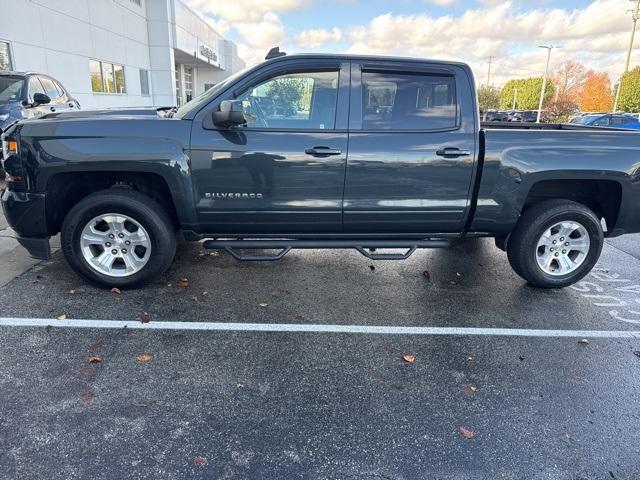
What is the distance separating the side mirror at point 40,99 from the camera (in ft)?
29.0

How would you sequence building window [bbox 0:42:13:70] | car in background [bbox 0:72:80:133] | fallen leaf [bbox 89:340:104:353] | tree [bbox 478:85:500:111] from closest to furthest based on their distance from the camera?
fallen leaf [bbox 89:340:104:353]
car in background [bbox 0:72:80:133]
building window [bbox 0:42:13:70]
tree [bbox 478:85:500:111]

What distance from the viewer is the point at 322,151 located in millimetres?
3924

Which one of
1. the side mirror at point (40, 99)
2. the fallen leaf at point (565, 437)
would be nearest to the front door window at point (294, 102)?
the fallen leaf at point (565, 437)

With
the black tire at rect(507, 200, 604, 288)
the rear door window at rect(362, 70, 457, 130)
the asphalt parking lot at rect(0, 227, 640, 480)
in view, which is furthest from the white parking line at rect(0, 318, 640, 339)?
the rear door window at rect(362, 70, 457, 130)

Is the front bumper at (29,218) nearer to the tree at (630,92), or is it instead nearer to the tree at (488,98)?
the tree at (630,92)

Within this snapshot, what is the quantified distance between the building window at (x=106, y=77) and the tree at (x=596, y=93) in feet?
183

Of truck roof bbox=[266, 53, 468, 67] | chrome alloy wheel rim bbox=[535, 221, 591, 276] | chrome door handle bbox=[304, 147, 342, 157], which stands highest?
truck roof bbox=[266, 53, 468, 67]

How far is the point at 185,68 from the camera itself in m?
35.5

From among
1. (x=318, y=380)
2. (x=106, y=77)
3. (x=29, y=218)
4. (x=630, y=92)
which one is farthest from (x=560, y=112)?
(x=29, y=218)

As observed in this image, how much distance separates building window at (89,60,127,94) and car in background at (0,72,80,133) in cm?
847

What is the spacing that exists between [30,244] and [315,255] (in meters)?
2.82

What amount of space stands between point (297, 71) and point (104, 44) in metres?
17.4

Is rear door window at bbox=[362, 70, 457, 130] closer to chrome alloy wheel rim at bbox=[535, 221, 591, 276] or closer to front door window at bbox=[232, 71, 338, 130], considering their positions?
front door window at bbox=[232, 71, 338, 130]

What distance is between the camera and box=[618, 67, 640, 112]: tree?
1577 inches
